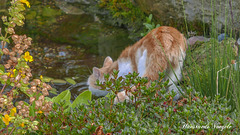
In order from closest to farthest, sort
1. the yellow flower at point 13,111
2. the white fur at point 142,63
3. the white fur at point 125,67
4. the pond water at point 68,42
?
the yellow flower at point 13,111, the white fur at point 142,63, the white fur at point 125,67, the pond water at point 68,42

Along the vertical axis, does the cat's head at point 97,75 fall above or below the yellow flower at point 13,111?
below

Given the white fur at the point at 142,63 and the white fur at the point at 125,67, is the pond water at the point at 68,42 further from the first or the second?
the white fur at the point at 142,63

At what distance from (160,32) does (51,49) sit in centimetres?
307

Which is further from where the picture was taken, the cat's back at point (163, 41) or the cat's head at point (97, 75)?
the cat's head at point (97, 75)

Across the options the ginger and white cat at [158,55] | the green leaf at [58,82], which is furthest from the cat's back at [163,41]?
the green leaf at [58,82]

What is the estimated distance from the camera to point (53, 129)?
2189 millimetres

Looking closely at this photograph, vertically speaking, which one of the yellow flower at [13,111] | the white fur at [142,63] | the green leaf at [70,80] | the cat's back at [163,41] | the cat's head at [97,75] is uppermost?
the cat's back at [163,41]

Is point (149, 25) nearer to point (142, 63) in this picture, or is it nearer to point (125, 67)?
point (125, 67)

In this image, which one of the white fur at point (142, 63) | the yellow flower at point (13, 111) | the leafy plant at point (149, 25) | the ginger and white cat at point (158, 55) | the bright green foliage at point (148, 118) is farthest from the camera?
the leafy plant at point (149, 25)

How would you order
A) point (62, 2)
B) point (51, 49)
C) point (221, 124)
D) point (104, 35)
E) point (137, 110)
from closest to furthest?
point (221, 124) < point (137, 110) < point (51, 49) < point (104, 35) < point (62, 2)

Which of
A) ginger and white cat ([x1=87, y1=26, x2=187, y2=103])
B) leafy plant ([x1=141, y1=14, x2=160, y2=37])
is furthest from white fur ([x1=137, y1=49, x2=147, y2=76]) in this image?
leafy plant ([x1=141, y1=14, x2=160, y2=37])

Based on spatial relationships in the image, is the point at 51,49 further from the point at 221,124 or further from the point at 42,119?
the point at 221,124

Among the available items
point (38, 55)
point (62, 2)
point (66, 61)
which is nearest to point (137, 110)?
point (66, 61)

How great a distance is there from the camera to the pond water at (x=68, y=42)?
16.6 ft
